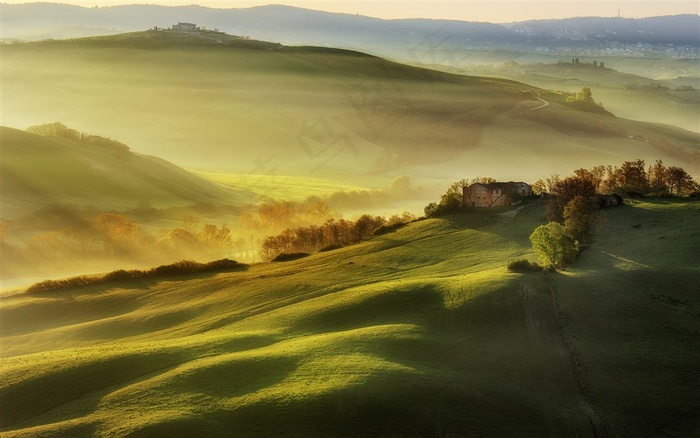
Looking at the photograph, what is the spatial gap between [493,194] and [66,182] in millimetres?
108474

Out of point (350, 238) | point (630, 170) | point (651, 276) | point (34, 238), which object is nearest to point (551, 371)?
point (651, 276)

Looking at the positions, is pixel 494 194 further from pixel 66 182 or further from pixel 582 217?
pixel 66 182

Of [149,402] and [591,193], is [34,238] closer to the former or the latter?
[149,402]

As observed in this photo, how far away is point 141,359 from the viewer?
245 feet

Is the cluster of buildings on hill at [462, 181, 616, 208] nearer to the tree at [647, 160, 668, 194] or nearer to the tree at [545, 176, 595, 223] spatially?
the tree at [545, 176, 595, 223]

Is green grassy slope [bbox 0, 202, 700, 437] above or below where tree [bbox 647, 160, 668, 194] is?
below

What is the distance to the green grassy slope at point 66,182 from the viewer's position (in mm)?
170875

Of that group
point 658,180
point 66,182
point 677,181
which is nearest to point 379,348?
point 658,180

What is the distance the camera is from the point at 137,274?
A: 382 feet

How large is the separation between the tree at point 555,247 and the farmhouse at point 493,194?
110 ft

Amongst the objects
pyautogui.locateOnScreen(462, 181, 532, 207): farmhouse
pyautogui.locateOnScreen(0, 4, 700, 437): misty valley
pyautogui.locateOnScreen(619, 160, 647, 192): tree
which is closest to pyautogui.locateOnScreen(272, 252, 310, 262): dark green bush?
pyautogui.locateOnScreen(0, 4, 700, 437): misty valley

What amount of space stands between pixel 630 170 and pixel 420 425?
330 feet

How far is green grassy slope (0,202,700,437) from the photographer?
6203 cm

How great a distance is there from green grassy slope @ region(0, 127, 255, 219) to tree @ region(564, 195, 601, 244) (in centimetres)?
10954
